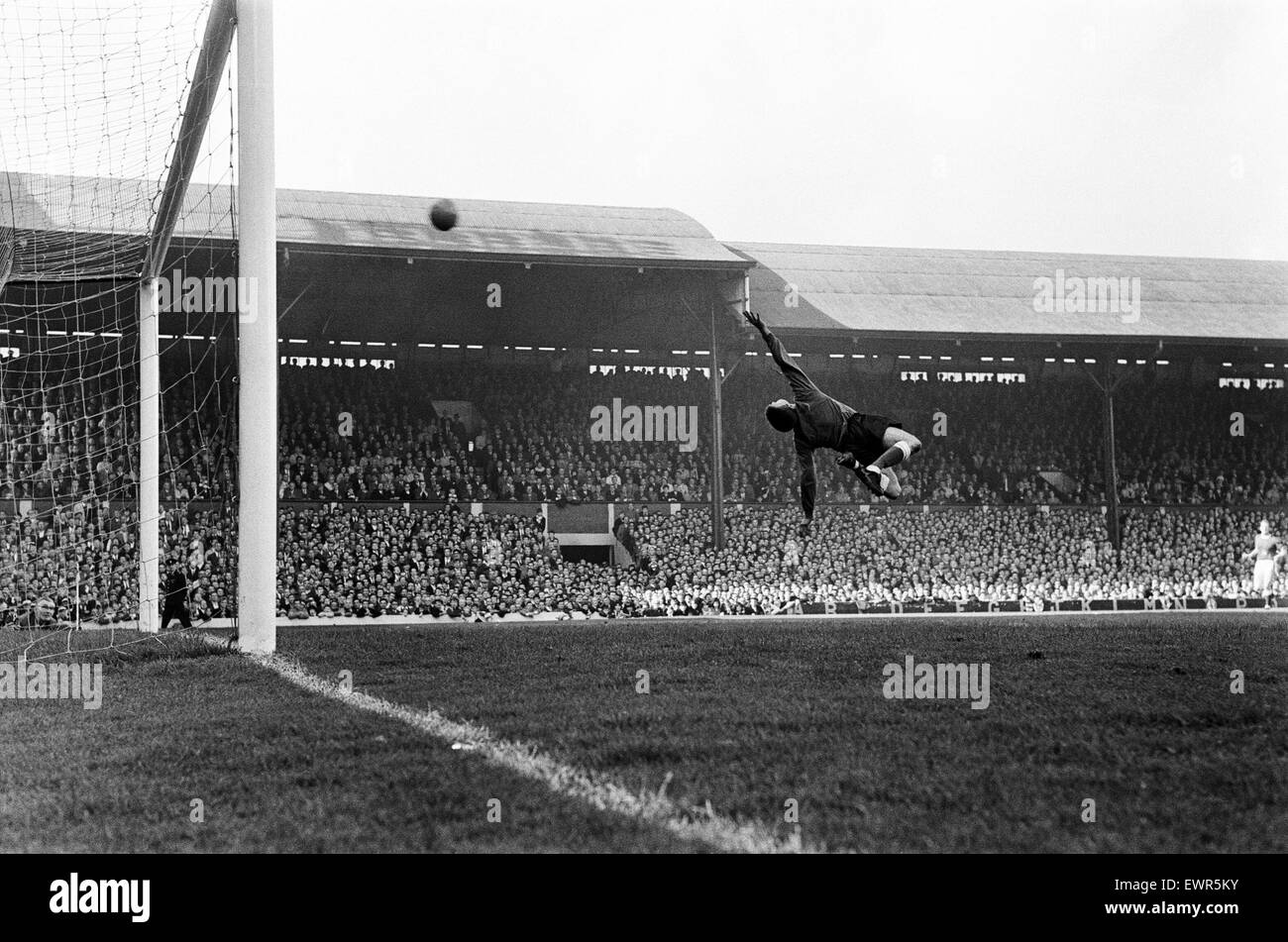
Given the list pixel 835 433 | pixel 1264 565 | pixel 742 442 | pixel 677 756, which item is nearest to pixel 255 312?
pixel 835 433

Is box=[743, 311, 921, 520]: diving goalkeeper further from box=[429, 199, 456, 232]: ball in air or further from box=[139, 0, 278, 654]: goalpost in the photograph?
box=[429, 199, 456, 232]: ball in air

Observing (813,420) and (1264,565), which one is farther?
(1264,565)

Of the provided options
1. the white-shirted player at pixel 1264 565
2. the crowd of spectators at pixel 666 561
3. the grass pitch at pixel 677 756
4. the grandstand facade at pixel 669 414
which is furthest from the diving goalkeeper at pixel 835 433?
the white-shirted player at pixel 1264 565

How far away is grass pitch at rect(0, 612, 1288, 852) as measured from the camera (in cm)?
544

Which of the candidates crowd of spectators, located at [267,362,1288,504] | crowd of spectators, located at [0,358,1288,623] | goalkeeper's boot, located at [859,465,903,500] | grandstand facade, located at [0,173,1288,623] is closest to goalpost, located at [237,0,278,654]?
goalkeeper's boot, located at [859,465,903,500]

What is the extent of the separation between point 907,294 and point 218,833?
106 feet

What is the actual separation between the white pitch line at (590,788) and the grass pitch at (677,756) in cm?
11

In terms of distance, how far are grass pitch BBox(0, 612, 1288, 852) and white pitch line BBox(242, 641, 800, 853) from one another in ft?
0.35

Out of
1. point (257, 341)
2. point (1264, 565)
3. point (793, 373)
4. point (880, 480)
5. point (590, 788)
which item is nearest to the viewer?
point (590, 788)

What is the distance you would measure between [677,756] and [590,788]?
98 centimetres

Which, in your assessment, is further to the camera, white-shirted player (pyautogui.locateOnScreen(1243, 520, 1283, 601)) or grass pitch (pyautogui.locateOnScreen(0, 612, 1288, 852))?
white-shirted player (pyautogui.locateOnScreen(1243, 520, 1283, 601))

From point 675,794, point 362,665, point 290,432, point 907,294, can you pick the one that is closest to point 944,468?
point 907,294

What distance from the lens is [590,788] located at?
6.21 metres

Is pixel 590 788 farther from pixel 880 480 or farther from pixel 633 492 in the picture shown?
pixel 633 492
